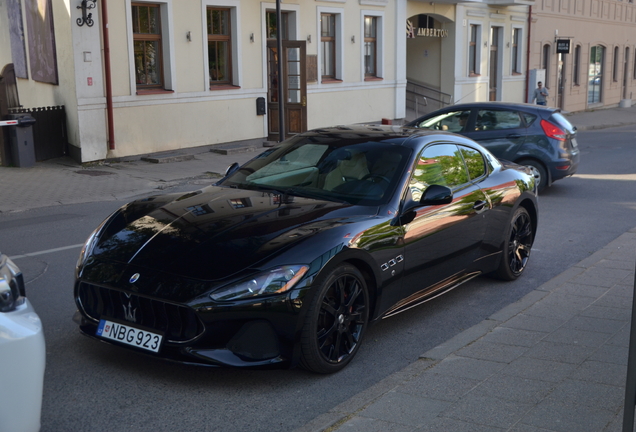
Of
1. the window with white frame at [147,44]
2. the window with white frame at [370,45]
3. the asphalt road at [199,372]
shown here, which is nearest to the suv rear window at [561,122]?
the asphalt road at [199,372]

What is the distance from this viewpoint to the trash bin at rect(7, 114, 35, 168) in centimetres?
1447

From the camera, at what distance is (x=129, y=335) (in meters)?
4.32

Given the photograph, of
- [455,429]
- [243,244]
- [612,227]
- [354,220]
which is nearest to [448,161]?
[354,220]

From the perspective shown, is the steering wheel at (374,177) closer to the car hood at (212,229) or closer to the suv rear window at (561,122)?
the car hood at (212,229)

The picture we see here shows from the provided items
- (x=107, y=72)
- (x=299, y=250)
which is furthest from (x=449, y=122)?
(x=299, y=250)

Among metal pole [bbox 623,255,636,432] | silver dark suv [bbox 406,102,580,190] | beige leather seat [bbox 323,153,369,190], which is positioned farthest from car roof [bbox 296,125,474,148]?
silver dark suv [bbox 406,102,580,190]

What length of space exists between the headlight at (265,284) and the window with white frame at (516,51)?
98.4 feet

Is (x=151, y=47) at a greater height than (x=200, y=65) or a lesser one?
greater

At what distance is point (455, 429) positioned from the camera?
3654 millimetres

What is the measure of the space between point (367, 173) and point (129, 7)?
1178cm

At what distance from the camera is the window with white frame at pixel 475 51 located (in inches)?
1154

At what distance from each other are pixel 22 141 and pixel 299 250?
11.9 meters

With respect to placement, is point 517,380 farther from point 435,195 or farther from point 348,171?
point 348,171

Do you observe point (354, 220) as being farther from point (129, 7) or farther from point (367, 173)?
point (129, 7)
